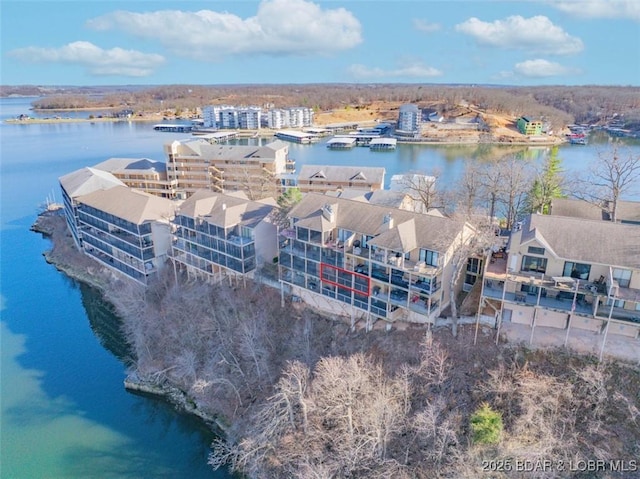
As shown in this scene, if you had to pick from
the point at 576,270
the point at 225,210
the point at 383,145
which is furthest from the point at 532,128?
the point at 225,210

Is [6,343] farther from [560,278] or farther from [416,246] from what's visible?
[560,278]

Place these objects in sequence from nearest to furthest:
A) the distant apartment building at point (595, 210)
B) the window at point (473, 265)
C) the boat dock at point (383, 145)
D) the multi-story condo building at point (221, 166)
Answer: the window at point (473, 265) < the distant apartment building at point (595, 210) < the multi-story condo building at point (221, 166) < the boat dock at point (383, 145)

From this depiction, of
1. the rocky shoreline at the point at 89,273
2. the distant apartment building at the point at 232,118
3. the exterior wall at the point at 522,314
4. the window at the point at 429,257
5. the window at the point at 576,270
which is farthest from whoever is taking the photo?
the distant apartment building at the point at 232,118

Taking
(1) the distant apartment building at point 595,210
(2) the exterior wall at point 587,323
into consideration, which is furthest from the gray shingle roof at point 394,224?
(1) the distant apartment building at point 595,210

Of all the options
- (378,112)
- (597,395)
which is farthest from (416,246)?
(378,112)

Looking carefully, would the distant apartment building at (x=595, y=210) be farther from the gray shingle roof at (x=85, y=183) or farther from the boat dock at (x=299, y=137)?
the boat dock at (x=299, y=137)

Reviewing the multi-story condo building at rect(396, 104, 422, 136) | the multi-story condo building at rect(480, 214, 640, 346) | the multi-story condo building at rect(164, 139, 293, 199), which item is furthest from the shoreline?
the multi-story condo building at rect(480, 214, 640, 346)

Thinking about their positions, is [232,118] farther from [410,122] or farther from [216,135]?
[410,122]
